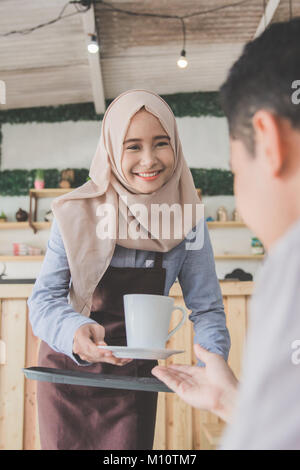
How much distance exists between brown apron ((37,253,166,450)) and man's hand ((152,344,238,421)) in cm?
39

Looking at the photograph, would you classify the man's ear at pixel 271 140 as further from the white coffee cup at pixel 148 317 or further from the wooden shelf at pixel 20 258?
the wooden shelf at pixel 20 258

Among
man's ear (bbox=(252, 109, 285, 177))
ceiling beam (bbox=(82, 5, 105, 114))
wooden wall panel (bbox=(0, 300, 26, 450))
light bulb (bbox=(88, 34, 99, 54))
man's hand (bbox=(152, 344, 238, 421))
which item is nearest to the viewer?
man's ear (bbox=(252, 109, 285, 177))

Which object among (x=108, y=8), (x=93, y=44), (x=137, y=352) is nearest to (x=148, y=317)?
(x=137, y=352)

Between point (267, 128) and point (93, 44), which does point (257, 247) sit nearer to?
point (93, 44)

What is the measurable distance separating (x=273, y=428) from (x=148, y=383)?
1.54ft

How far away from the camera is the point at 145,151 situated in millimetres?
1228

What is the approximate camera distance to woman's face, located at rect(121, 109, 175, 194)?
124cm

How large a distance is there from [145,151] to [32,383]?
1.49m

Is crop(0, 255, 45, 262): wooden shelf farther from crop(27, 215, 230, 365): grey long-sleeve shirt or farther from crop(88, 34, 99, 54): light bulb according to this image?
crop(27, 215, 230, 365): grey long-sleeve shirt

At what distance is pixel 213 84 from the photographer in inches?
243

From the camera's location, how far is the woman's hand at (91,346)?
996mm

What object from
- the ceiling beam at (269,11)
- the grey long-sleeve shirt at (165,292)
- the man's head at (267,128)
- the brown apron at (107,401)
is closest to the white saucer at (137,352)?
the grey long-sleeve shirt at (165,292)

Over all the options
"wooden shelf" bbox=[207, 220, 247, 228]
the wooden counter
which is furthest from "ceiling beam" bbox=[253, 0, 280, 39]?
the wooden counter

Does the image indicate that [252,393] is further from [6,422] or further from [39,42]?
[39,42]
